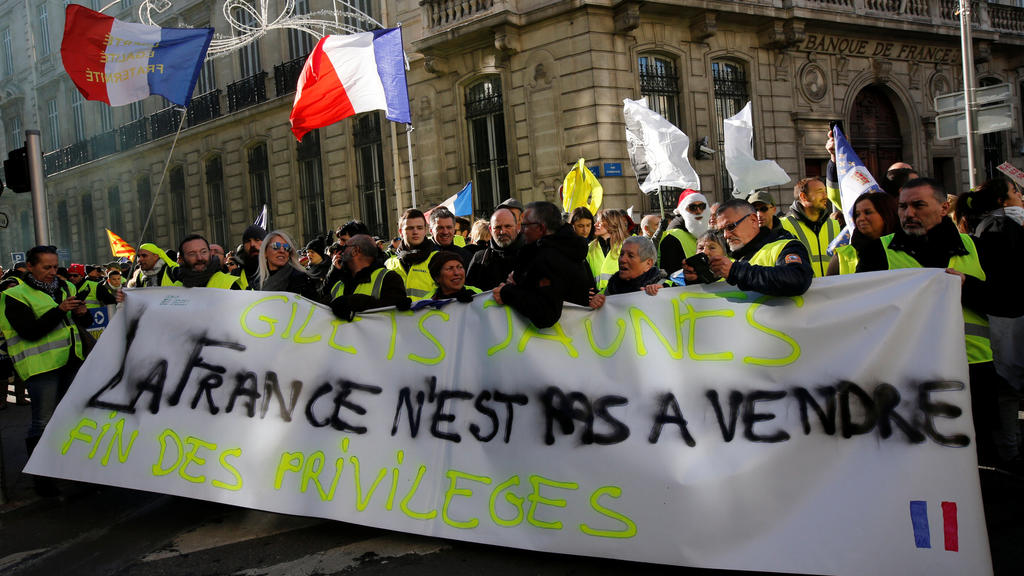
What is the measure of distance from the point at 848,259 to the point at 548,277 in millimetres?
1805

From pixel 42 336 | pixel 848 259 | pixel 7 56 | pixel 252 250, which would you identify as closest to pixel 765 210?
pixel 848 259

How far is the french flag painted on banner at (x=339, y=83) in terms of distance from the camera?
349 inches

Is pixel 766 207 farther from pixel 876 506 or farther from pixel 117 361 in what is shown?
pixel 117 361

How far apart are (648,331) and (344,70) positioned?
6191 millimetres

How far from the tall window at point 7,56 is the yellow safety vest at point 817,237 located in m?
38.1

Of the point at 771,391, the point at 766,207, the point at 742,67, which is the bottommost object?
the point at 771,391

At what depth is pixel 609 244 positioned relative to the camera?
722 cm

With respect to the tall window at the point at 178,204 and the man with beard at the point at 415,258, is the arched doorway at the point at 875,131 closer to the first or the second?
the man with beard at the point at 415,258

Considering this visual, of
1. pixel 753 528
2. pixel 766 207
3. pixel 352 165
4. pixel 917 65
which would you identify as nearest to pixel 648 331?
pixel 753 528

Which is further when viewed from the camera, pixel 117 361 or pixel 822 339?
pixel 117 361

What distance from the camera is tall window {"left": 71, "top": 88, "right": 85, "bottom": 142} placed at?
104ft

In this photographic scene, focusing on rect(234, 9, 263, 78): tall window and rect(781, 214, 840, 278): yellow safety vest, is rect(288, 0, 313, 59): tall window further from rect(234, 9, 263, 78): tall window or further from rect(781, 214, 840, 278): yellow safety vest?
rect(781, 214, 840, 278): yellow safety vest

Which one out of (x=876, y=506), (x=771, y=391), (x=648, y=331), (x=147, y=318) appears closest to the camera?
(x=876, y=506)

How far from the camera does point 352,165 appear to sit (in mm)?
19406
